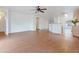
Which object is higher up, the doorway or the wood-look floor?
the doorway

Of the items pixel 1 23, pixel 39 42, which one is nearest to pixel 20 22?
pixel 1 23

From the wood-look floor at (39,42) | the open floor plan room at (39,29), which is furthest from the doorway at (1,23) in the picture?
the wood-look floor at (39,42)

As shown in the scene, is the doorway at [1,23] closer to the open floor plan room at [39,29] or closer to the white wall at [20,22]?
the open floor plan room at [39,29]

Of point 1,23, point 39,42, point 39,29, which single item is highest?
point 1,23

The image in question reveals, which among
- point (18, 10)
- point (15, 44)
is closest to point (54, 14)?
point (18, 10)

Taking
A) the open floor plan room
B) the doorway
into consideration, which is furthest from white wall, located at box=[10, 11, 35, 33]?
the doorway

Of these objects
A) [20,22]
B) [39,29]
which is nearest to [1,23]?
[20,22]

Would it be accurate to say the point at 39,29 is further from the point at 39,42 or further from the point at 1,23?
the point at 1,23

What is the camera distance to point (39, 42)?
1853mm

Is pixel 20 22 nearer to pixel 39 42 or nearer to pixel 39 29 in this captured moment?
pixel 39 29

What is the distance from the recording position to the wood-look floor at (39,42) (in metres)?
1.83

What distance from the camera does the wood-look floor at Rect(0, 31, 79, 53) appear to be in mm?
1828

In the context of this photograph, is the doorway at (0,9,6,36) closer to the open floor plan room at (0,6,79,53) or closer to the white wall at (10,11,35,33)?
the open floor plan room at (0,6,79,53)

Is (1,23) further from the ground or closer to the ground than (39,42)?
A: further from the ground
